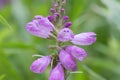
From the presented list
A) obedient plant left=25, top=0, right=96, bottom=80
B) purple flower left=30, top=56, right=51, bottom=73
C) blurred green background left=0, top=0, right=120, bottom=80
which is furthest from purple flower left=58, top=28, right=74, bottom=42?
blurred green background left=0, top=0, right=120, bottom=80

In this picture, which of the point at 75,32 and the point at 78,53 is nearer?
the point at 78,53

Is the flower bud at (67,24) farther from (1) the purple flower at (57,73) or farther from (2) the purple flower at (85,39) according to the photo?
(1) the purple flower at (57,73)

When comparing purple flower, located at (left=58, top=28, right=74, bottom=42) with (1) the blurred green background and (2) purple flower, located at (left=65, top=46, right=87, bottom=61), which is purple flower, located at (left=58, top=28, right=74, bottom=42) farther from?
(1) the blurred green background

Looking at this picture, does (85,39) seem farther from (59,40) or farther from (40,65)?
(40,65)

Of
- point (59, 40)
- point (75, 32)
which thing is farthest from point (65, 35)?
point (75, 32)

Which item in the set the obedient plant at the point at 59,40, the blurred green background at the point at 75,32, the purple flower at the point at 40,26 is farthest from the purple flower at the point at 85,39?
the blurred green background at the point at 75,32

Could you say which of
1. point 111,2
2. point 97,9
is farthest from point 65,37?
point 97,9
